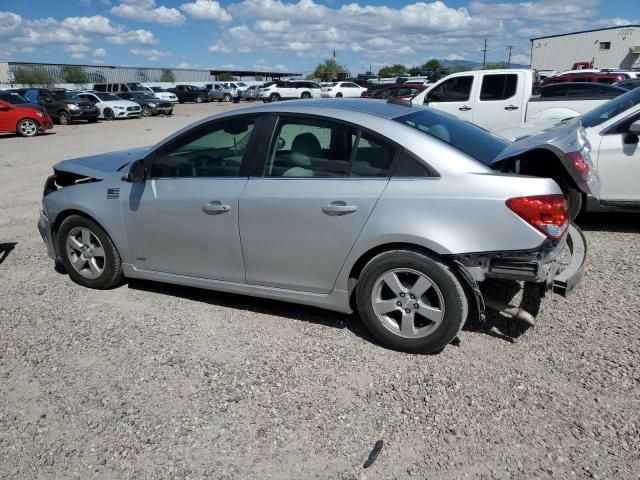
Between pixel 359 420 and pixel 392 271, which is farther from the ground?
pixel 392 271

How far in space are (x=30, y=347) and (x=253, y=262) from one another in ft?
5.78

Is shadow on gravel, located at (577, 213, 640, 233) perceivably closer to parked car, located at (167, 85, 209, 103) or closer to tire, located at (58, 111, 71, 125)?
tire, located at (58, 111, 71, 125)

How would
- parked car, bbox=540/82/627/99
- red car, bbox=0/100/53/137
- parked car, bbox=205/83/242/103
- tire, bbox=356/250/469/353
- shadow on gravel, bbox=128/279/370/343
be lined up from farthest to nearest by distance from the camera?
parked car, bbox=205/83/242/103 → red car, bbox=0/100/53/137 → parked car, bbox=540/82/627/99 → shadow on gravel, bbox=128/279/370/343 → tire, bbox=356/250/469/353

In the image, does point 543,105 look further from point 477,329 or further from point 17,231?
point 17,231

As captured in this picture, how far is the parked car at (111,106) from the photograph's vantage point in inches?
1080

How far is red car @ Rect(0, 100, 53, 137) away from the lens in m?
19.1

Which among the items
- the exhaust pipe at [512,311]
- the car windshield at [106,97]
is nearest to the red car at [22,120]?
the car windshield at [106,97]

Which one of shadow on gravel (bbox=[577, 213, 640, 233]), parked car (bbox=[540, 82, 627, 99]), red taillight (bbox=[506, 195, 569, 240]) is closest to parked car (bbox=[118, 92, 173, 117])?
parked car (bbox=[540, 82, 627, 99])

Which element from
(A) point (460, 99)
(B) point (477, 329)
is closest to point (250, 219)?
(B) point (477, 329)

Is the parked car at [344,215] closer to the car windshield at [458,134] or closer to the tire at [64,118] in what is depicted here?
the car windshield at [458,134]

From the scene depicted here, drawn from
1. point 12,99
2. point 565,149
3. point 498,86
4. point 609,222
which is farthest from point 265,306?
point 12,99

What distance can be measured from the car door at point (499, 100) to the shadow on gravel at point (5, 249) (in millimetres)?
9001

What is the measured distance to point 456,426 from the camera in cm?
279

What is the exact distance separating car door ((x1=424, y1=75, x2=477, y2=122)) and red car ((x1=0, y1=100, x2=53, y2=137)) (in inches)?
610
